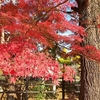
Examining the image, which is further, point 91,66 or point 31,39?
point 91,66

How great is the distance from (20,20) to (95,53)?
5.87 feet

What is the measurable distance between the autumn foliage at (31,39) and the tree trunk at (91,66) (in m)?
0.30

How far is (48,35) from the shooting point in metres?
4.86

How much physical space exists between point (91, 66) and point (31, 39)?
70.6 inches

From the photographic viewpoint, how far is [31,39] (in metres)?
4.43

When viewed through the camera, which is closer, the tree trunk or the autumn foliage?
the autumn foliage

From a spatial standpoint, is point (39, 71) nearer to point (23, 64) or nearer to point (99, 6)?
point (23, 64)

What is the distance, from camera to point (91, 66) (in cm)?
551

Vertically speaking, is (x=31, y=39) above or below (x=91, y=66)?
above

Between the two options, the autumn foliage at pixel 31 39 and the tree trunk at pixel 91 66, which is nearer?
the autumn foliage at pixel 31 39

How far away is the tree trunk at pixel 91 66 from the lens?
5465 mm

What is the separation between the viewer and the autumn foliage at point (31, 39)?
3.77 meters

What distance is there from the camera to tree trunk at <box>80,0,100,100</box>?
5.46 m

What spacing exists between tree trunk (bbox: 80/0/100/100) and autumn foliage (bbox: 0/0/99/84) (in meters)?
0.30
